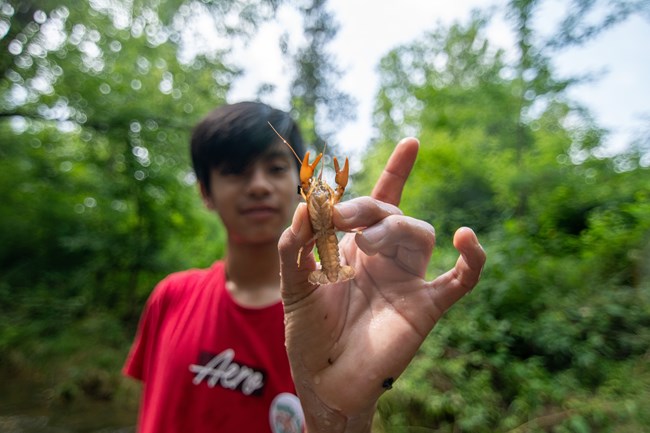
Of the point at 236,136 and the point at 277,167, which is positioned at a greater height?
the point at 236,136

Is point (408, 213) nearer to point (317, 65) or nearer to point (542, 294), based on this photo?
point (542, 294)

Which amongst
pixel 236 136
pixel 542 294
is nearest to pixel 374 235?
pixel 236 136

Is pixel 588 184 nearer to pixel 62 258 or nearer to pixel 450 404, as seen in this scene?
pixel 450 404

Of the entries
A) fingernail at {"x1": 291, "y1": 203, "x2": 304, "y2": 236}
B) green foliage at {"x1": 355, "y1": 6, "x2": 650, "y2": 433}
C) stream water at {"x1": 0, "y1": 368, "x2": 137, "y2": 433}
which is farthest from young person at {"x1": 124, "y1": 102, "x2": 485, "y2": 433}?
stream water at {"x1": 0, "y1": 368, "x2": 137, "y2": 433}

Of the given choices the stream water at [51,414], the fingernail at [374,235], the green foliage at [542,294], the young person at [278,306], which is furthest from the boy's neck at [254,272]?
the stream water at [51,414]

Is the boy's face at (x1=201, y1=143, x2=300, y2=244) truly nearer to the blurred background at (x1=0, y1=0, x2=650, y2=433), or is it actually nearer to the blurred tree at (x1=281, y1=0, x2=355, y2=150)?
the blurred background at (x1=0, y1=0, x2=650, y2=433)

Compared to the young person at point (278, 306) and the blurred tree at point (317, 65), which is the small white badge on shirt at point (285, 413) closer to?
the young person at point (278, 306)
